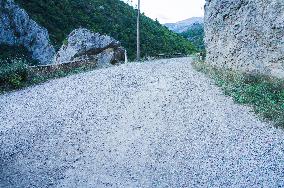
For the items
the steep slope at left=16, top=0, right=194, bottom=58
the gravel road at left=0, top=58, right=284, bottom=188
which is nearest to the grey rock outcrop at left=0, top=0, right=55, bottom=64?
the steep slope at left=16, top=0, right=194, bottom=58

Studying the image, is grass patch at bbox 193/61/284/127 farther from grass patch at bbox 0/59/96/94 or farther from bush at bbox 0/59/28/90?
bush at bbox 0/59/28/90

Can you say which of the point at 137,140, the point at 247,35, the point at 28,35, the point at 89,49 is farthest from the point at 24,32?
the point at 137,140

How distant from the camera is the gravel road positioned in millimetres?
6836

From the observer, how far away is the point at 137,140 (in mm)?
8586

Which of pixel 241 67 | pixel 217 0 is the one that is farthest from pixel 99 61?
pixel 241 67

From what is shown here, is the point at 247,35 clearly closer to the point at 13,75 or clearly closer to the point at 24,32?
the point at 13,75

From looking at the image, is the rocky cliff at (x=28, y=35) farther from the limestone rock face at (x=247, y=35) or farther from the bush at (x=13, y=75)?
the limestone rock face at (x=247, y=35)

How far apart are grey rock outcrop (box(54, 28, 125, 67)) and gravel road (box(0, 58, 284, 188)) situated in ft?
31.9

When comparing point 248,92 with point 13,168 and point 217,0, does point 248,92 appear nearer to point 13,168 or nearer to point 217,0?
point 217,0

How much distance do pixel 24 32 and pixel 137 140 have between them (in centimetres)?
2624

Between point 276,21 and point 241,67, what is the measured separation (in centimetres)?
234

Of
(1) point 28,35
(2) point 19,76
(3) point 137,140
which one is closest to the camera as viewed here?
(3) point 137,140

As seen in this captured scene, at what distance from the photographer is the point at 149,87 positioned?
13172 millimetres

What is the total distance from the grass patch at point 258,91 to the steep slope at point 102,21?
2339 centimetres
